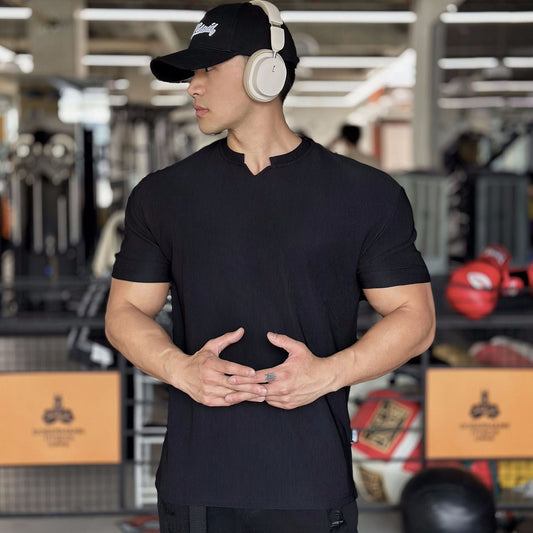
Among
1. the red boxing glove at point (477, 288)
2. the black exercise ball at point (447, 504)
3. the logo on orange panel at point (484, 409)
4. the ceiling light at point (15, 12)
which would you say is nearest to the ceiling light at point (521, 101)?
the ceiling light at point (15, 12)

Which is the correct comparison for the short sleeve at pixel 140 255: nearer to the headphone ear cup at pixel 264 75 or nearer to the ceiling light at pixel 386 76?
the headphone ear cup at pixel 264 75

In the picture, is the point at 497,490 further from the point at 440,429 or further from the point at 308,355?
the point at 308,355

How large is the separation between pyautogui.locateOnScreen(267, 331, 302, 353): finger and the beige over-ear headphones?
44 centimetres

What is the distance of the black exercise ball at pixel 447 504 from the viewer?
3.17m

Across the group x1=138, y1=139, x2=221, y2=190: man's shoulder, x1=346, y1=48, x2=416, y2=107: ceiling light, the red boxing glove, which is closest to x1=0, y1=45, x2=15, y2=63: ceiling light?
x1=346, y1=48, x2=416, y2=107: ceiling light

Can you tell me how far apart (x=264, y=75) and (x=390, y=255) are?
39 cm

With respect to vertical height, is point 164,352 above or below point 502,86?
below

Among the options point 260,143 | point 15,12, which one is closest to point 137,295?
point 260,143

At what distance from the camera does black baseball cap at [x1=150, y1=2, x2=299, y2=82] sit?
165cm

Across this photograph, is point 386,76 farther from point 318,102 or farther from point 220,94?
point 220,94

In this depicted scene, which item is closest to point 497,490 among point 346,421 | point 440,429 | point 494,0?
point 440,429

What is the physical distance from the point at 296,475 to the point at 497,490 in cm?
224

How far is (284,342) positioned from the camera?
157 centimetres

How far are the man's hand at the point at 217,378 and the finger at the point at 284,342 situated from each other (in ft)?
0.20
